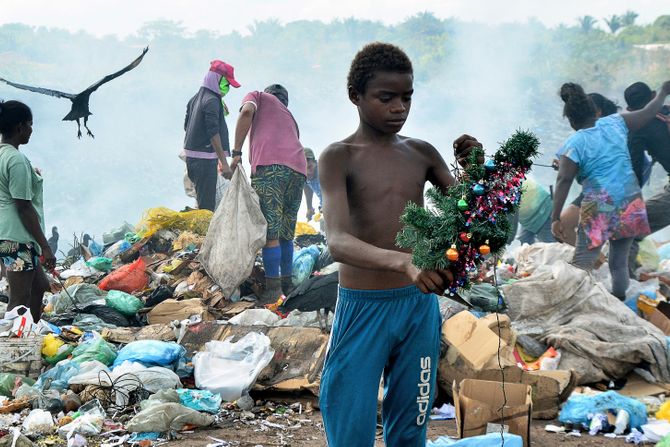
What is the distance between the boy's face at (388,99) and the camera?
100.0 inches

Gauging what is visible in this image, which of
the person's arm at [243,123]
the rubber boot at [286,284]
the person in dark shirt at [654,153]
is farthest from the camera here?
the rubber boot at [286,284]

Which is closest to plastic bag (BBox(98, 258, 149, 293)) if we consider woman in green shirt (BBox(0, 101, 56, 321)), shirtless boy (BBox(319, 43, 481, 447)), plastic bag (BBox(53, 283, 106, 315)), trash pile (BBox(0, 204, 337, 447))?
plastic bag (BBox(53, 283, 106, 315))

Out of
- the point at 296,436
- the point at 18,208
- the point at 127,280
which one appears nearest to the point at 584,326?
the point at 296,436

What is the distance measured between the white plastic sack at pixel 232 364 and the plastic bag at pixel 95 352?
2.07ft

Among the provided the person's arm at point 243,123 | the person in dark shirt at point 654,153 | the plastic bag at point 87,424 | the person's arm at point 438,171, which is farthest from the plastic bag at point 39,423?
the person in dark shirt at point 654,153

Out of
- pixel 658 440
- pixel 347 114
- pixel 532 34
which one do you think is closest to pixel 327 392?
pixel 658 440

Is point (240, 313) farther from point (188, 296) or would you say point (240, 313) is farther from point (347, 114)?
point (347, 114)

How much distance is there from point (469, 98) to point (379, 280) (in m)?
21.5

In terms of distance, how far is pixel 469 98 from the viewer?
2328cm

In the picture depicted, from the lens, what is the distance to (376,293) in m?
2.54

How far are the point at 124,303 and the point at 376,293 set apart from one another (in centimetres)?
482

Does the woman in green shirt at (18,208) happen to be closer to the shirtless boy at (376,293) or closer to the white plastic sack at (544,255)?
the shirtless boy at (376,293)

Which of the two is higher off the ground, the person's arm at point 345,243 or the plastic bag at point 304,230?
the person's arm at point 345,243

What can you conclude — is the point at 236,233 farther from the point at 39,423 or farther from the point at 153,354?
the point at 39,423
